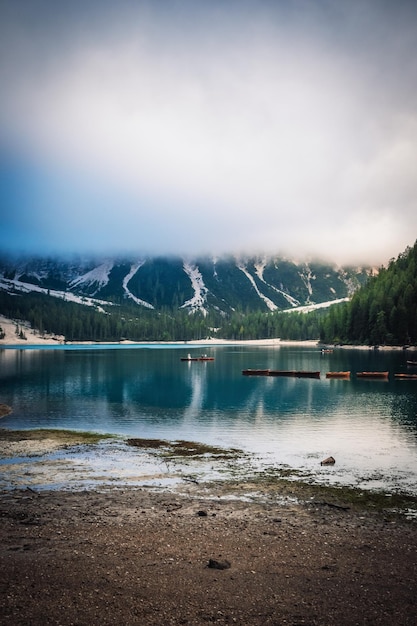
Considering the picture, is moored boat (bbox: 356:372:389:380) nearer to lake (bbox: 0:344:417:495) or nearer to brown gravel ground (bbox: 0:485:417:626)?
lake (bbox: 0:344:417:495)

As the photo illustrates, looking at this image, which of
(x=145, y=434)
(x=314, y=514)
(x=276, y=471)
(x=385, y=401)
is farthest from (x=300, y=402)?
(x=314, y=514)

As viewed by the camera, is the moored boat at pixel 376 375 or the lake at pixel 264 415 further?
the moored boat at pixel 376 375

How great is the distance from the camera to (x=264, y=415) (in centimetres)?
6469

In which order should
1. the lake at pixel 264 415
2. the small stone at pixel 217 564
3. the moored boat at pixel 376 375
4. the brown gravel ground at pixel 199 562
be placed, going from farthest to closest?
the moored boat at pixel 376 375 < the lake at pixel 264 415 < the small stone at pixel 217 564 < the brown gravel ground at pixel 199 562

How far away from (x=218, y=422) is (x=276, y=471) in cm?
2370

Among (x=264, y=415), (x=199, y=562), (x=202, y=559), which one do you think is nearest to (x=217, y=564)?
(x=199, y=562)

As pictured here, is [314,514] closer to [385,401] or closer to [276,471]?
[276,471]

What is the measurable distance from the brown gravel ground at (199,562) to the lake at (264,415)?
10625 mm

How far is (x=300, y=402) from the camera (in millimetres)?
77688

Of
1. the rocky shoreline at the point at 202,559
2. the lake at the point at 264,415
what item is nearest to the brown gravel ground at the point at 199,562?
the rocky shoreline at the point at 202,559

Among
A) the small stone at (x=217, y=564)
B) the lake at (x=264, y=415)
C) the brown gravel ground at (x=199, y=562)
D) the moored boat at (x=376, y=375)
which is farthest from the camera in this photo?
the moored boat at (x=376, y=375)

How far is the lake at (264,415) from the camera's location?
39.6 meters

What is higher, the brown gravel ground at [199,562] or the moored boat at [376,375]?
the brown gravel ground at [199,562]

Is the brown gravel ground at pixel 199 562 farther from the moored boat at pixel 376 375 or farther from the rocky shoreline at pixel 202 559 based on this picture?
the moored boat at pixel 376 375
